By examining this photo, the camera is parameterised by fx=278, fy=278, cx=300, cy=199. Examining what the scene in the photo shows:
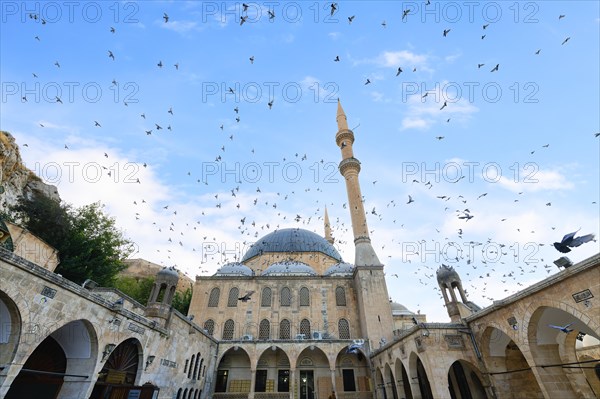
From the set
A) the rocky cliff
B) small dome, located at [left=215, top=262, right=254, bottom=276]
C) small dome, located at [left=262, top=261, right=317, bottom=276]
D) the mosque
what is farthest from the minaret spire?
the rocky cliff

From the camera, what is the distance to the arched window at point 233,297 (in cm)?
2191

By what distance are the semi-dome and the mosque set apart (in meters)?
1.15

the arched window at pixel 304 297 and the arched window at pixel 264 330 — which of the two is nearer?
the arched window at pixel 264 330

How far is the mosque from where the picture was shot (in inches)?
285

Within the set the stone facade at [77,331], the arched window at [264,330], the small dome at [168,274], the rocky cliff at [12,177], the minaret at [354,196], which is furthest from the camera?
the minaret at [354,196]

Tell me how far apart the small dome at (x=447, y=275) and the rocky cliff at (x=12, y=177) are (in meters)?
26.7

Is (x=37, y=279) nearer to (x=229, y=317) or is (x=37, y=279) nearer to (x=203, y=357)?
(x=203, y=357)

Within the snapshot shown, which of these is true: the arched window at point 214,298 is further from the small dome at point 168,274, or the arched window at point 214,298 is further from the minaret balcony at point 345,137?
the minaret balcony at point 345,137

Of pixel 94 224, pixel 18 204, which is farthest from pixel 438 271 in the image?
pixel 18 204

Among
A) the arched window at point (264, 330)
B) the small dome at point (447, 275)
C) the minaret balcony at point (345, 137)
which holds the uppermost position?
the minaret balcony at point (345, 137)

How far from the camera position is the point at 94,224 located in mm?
22500

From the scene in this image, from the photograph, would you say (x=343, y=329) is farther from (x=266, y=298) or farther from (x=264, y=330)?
(x=266, y=298)

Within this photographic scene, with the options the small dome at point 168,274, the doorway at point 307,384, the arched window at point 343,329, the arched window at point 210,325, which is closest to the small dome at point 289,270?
the arched window at point 343,329

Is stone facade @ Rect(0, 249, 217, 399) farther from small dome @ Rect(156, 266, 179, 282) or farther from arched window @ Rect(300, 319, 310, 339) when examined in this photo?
arched window @ Rect(300, 319, 310, 339)
